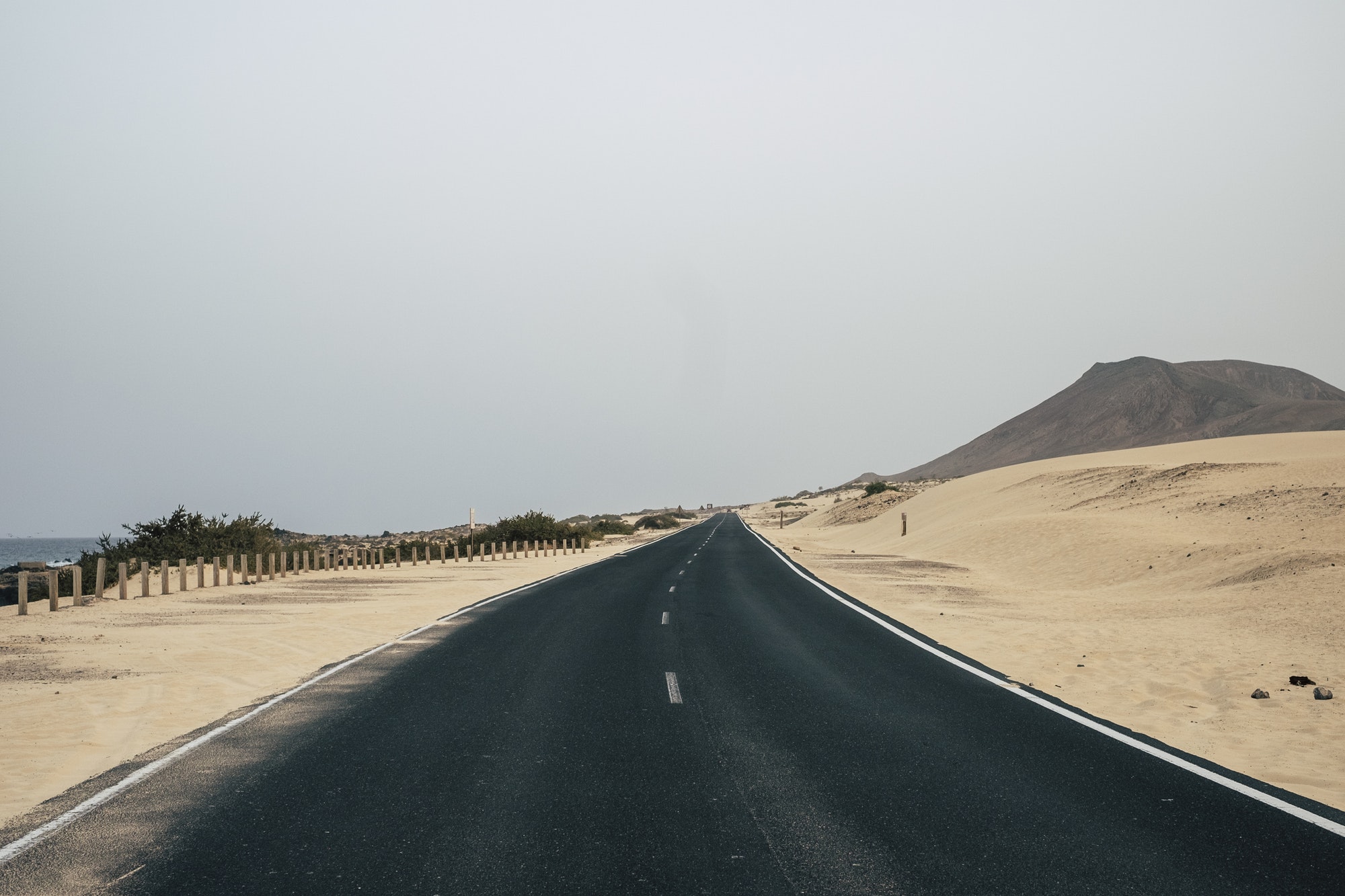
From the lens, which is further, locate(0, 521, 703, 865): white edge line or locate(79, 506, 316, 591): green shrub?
locate(79, 506, 316, 591): green shrub

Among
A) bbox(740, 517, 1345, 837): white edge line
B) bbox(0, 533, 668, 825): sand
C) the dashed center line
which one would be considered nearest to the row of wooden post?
bbox(0, 533, 668, 825): sand

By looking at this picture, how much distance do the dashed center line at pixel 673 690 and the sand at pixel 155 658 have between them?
180 inches

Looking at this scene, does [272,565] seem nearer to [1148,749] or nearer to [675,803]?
[675,803]

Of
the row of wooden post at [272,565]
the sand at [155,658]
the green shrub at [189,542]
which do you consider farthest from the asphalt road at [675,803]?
the green shrub at [189,542]

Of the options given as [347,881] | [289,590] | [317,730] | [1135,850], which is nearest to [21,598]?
[289,590]

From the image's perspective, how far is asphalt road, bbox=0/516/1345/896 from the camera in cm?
511

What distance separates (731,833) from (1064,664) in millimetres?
8910

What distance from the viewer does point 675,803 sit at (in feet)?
20.9

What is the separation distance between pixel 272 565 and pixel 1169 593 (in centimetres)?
2735

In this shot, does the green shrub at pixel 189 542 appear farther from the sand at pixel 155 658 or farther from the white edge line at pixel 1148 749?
the white edge line at pixel 1148 749

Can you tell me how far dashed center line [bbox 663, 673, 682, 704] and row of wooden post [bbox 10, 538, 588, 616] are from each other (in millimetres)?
15428

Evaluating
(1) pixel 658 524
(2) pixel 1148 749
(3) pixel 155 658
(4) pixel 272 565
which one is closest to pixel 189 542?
(4) pixel 272 565

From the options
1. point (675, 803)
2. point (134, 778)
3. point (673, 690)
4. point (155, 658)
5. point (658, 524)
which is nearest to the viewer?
point (675, 803)

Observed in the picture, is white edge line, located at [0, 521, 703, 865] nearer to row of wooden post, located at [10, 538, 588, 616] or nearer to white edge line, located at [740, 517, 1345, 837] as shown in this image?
white edge line, located at [740, 517, 1345, 837]
